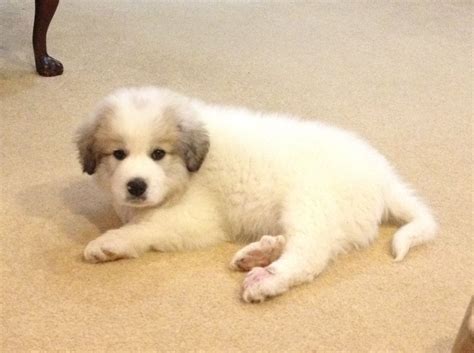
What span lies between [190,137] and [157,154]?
0.09 metres

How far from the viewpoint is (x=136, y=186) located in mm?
1592

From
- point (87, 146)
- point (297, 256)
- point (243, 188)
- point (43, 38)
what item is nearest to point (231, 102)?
point (43, 38)

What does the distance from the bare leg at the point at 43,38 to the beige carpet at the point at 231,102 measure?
2.2 inches

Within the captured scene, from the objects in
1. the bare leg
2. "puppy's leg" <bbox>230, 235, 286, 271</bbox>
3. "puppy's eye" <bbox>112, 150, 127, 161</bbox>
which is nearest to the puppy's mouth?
"puppy's eye" <bbox>112, 150, 127, 161</bbox>

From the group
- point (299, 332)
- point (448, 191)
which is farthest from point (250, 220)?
point (448, 191)

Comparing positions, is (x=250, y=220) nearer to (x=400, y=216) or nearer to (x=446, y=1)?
(x=400, y=216)

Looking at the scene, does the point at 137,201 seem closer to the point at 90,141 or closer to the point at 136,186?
the point at 136,186

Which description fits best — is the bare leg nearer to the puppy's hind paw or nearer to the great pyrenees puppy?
the great pyrenees puppy

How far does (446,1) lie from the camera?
4.13 metres

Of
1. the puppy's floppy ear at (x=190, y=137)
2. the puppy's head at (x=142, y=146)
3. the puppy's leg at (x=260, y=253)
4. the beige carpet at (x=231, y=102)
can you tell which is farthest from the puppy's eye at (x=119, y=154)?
the puppy's leg at (x=260, y=253)

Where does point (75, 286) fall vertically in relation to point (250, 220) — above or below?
below

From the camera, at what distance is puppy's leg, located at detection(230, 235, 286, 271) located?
63.8 inches

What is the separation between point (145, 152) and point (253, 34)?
1.94 m

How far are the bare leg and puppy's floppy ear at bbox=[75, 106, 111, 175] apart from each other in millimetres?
1199
